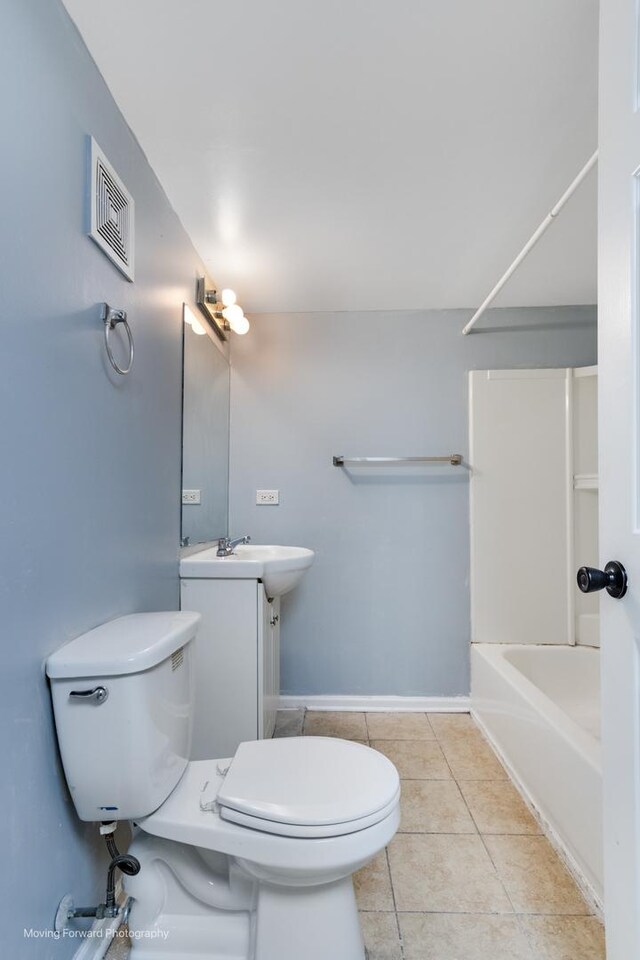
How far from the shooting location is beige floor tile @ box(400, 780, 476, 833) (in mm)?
1647

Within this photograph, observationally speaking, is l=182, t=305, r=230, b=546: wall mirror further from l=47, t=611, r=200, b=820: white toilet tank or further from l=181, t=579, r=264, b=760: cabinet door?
l=47, t=611, r=200, b=820: white toilet tank

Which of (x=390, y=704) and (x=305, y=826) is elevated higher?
(x=305, y=826)

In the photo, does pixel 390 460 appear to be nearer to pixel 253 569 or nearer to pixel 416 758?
pixel 253 569

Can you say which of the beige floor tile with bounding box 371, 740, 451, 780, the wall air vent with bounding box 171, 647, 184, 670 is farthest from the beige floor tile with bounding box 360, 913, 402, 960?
the wall air vent with bounding box 171, 647, 184, 670

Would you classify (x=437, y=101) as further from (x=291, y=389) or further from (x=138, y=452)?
(x=291, y=389)

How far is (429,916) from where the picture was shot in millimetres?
1290

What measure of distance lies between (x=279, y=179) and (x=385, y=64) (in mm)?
514

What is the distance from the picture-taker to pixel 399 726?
2369 millimetres

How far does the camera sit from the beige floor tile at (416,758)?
1962mm

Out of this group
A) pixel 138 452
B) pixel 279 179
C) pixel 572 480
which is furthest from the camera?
pixel 572 480

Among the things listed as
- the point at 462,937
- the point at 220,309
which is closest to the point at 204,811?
the point at 462,937

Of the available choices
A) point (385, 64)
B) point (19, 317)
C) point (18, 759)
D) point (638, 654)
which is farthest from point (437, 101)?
point (18, 759)

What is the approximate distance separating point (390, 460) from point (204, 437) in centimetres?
94

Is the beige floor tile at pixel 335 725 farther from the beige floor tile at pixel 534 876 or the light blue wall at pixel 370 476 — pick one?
the beige floor tile at pixel 534 876
